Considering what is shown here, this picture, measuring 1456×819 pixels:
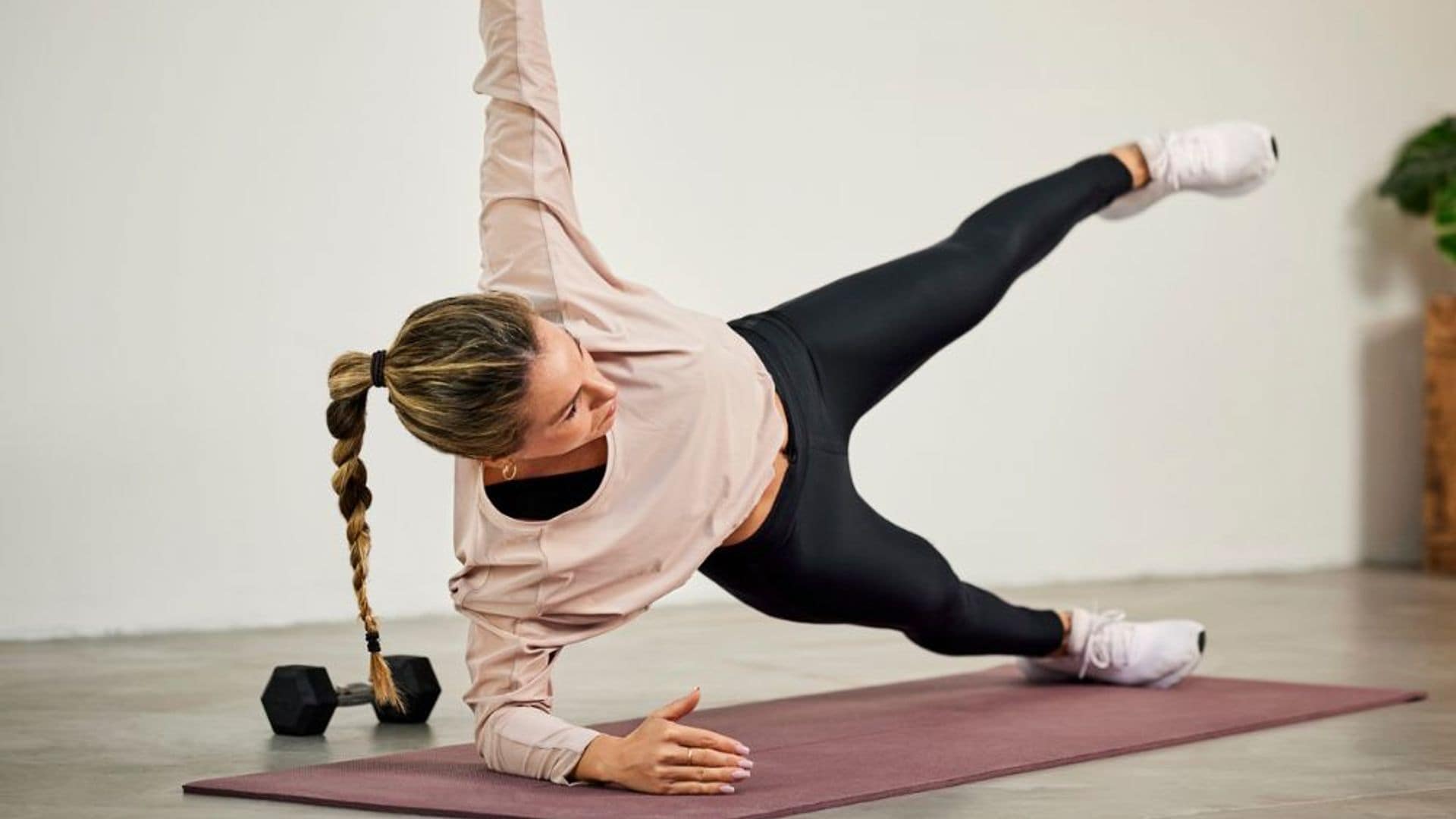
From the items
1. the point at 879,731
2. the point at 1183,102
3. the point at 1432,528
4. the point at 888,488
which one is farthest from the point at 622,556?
the point at 1432,528

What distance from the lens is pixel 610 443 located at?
2195 mm

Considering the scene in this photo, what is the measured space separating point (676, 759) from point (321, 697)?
759mm

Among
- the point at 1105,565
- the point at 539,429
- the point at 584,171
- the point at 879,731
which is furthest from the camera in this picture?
the point at 1105,565

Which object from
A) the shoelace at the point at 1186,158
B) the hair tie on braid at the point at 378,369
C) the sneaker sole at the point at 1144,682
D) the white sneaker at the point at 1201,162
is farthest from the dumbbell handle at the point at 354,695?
the shoelace at the point at 1186,158

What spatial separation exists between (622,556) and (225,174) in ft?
7.12

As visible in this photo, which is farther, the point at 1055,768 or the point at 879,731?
the point at 879,731

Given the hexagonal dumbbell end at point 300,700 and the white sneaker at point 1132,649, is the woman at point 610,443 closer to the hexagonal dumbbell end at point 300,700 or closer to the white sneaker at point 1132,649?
the hexagonal dumbbell end at point 300,700

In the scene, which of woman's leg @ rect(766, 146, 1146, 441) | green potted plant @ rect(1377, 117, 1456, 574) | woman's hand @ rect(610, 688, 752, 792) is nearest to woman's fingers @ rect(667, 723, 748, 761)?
woman's hand @ rect(610, 688, 752, 792)

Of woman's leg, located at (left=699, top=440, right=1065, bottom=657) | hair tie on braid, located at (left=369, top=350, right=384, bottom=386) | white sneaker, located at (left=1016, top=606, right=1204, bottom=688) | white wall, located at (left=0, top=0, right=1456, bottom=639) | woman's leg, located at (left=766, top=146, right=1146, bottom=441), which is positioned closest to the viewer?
hair tie on braid, located at (left=369, top=350, right=384, bottom=386)

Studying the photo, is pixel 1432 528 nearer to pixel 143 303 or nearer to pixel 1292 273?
pixel 1292 273

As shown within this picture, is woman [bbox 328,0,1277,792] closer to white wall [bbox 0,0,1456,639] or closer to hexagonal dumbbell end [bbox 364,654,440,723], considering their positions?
hexagonal dumbbell end [bbox 364,654,440,723]

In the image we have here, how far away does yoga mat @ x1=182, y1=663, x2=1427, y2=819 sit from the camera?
206 centimetres

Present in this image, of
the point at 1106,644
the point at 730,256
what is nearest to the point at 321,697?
the point at 1106,644

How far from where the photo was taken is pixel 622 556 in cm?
221
